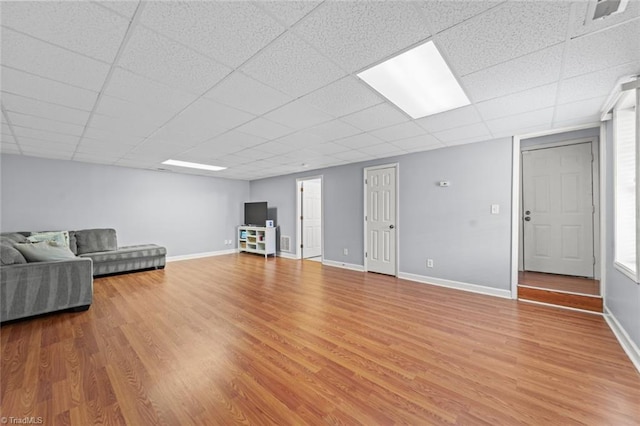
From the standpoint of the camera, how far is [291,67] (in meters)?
1.90

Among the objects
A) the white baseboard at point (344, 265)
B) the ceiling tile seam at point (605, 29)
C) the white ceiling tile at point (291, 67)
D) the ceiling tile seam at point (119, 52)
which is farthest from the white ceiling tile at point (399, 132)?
the white baseboard at point (344, 265)

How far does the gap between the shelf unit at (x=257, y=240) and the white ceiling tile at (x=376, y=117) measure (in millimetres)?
4627

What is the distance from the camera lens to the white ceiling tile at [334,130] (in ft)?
10.3

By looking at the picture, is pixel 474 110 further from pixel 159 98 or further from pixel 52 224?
pixel 52 224

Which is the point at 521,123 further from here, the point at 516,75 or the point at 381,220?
the point at 381,220

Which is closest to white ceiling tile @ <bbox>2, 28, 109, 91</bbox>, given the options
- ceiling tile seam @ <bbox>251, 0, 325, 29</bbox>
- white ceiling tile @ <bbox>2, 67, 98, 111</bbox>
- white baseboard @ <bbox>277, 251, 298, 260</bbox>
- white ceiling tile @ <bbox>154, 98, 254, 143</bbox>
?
white ceiling tile @ <bbox>2, 67, 98, 111</bbox>

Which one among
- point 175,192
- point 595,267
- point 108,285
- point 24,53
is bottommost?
point 108,285

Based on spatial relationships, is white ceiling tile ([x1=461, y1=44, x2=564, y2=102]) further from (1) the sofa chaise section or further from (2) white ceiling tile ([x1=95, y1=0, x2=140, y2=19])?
(1) the sofa chaise section

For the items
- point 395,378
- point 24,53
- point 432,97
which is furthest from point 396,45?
point 24,53

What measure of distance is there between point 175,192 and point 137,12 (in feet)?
19.8

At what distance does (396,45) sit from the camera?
5.46 ft

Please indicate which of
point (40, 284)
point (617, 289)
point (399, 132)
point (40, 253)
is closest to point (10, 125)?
point (40, 253)

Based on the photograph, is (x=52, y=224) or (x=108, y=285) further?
(x=52, y=224)

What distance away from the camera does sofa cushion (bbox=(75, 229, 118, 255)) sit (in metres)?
5.05
